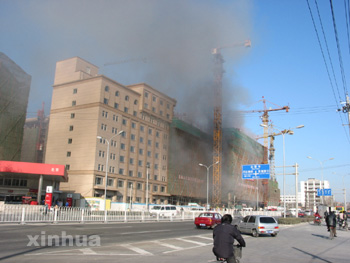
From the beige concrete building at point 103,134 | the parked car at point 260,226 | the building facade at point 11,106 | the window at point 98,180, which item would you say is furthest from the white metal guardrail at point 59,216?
the building facade at point 11,106

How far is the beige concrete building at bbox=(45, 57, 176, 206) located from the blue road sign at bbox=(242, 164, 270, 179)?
2886 cm

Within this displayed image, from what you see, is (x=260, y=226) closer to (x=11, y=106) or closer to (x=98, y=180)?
(x=98, y=180)

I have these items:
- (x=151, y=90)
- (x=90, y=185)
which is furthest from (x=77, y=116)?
(x=151, y=90)

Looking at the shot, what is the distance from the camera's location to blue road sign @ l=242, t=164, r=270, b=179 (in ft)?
129

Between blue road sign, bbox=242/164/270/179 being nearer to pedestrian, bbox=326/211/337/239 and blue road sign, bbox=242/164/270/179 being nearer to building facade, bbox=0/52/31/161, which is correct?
pedestrian, bbox=326/211/337/239

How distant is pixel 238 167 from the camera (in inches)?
4215

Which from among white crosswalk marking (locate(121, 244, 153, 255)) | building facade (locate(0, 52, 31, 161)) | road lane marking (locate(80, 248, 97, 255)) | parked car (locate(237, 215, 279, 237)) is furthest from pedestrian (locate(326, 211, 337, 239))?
building facade (locate(0, 52, 31, 161))

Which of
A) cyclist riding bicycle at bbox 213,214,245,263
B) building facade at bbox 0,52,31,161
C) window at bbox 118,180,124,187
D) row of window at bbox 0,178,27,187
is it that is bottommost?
cyclist riding bicycle at bbox 213,214,245,263

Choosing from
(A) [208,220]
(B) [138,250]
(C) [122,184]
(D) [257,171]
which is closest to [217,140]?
(C) [122,184]

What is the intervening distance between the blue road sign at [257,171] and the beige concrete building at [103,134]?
94.7 feet

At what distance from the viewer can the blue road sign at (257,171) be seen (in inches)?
1544

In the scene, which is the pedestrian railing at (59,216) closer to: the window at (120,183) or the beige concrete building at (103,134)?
the beige concrete building at (103,134)

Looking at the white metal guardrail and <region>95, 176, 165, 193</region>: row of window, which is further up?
<region>95, 176, 165, 193</region>: row of window

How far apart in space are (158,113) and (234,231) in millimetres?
74871
